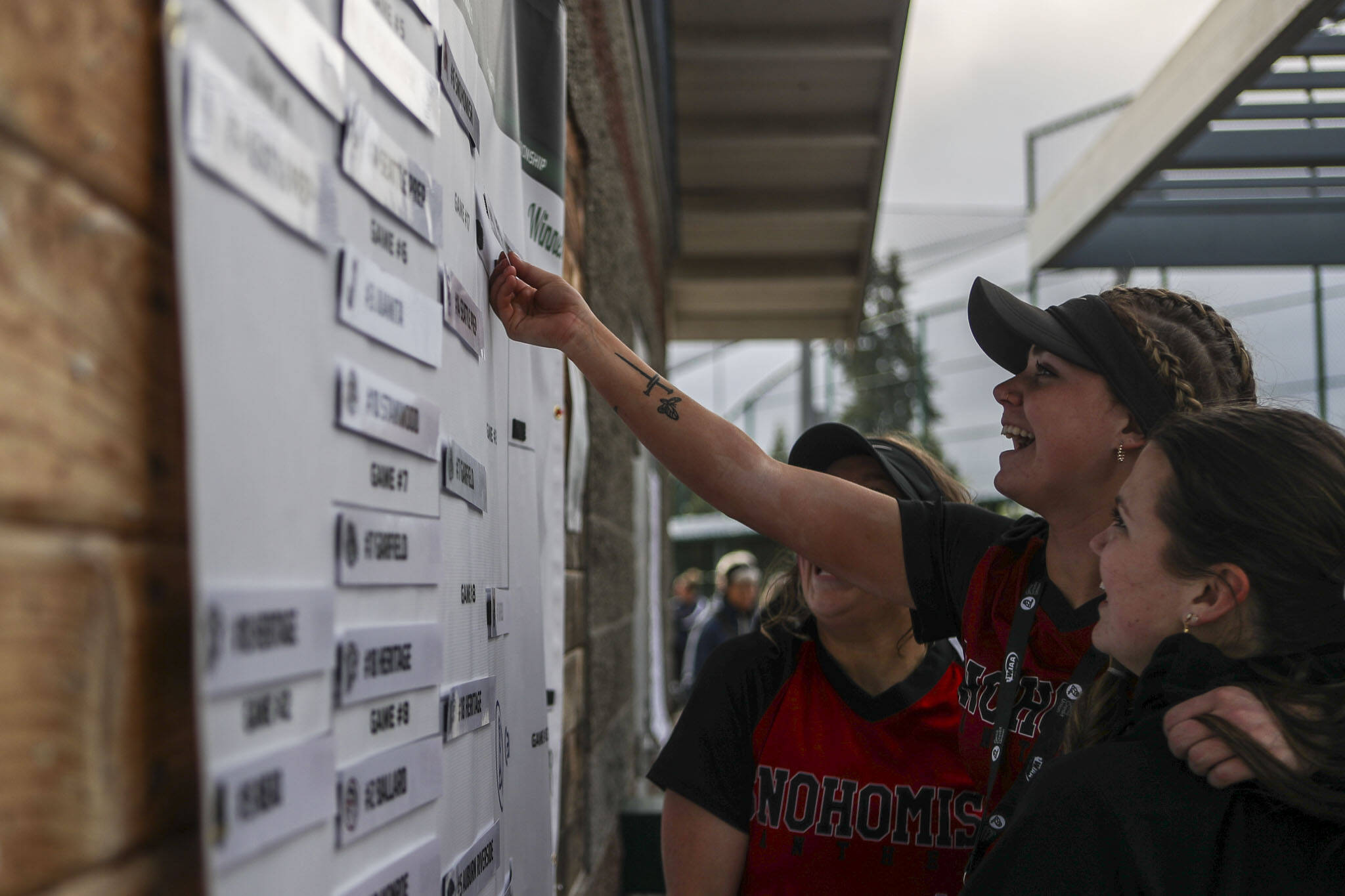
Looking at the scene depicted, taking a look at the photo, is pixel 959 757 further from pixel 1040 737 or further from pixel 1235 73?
pixel 1235 73

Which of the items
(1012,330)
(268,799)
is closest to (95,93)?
(268,799)

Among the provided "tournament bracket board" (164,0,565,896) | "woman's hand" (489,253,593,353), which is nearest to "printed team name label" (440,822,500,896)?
"tournament bracket board" (164,0,565,896)

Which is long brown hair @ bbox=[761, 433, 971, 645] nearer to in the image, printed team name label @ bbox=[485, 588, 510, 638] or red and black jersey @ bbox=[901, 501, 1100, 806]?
red and black jersey @ bbox=[901, 501, 1100, 806]

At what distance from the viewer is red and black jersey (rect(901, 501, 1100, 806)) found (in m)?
1.70

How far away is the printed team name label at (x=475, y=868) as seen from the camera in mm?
1120

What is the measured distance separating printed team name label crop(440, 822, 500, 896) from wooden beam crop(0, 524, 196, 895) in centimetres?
54

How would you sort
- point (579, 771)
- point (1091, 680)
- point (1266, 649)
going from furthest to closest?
1. point (579, 771)
2. point (1091, 680)
3. point (1266, 649)

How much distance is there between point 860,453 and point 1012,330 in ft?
1.99

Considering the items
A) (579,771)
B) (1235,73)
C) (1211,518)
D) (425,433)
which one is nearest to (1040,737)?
(1211,518)

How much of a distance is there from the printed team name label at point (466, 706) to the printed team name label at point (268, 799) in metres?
0.34

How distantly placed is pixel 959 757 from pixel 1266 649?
818 millimetres

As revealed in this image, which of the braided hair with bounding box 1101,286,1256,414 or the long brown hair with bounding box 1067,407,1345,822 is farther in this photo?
the braided hair with bounding box 1101,286,1256,414

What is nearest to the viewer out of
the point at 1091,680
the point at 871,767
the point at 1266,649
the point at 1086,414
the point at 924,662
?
the point at 1266,649

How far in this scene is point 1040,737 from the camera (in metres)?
1.62
